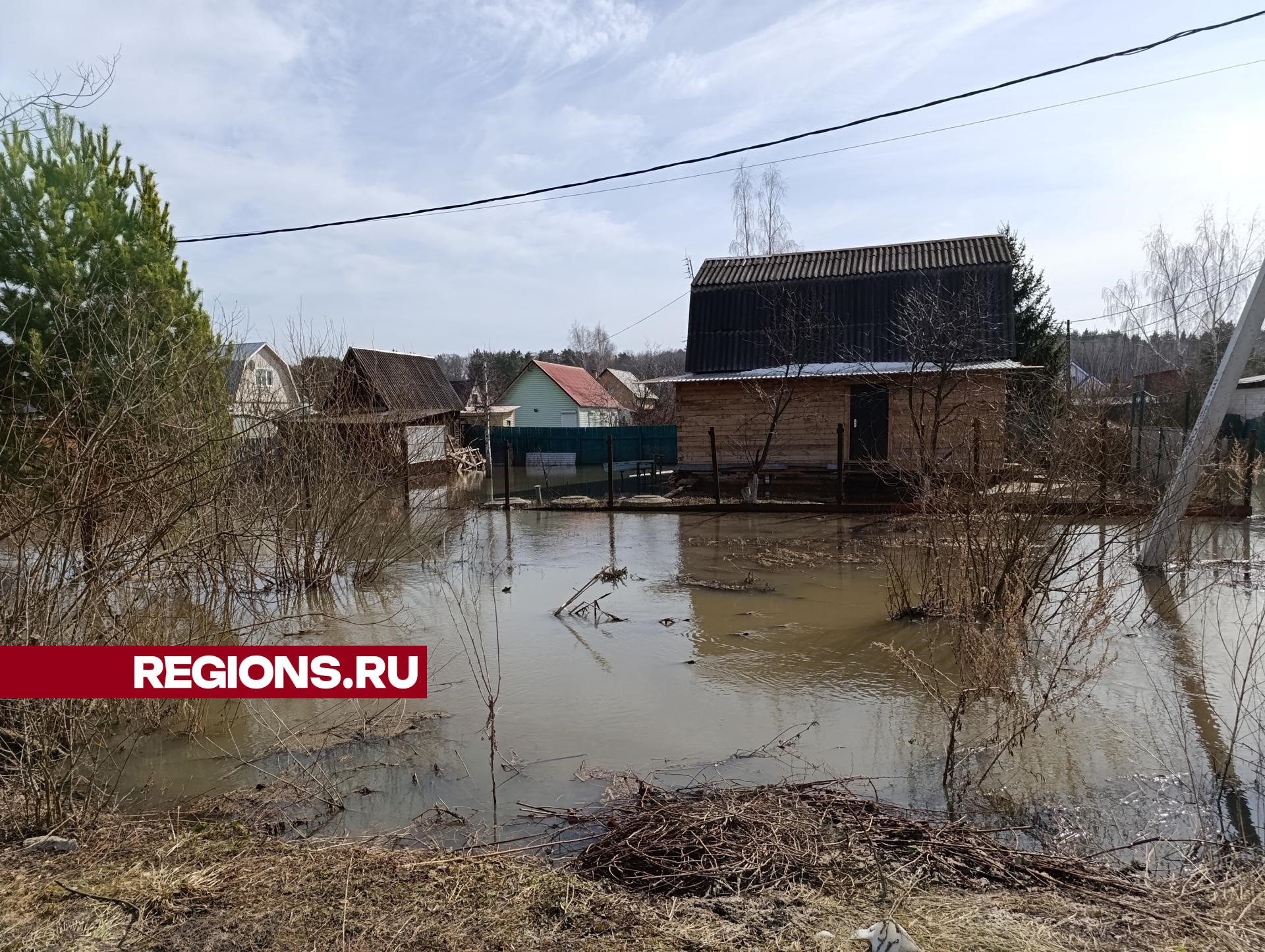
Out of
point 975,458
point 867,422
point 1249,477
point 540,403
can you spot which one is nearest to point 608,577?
point 975,458

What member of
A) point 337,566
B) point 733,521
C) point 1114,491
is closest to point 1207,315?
point 733,521

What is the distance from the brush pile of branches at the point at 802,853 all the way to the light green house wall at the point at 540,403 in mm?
42364

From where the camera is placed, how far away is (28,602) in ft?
15.5

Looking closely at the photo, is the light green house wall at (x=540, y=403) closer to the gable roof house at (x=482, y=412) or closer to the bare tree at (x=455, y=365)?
the gable roof house at (x=482, y=412)

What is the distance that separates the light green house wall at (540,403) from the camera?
4669 cm

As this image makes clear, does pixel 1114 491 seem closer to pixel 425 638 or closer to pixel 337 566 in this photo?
pixel 425 638

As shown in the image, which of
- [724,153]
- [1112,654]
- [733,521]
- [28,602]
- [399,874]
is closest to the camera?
[399,874]

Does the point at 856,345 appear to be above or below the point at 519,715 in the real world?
above

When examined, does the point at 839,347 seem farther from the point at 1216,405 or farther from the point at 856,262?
the point at 1216,405

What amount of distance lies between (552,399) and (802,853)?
43703mm

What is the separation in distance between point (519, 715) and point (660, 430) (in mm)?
28712

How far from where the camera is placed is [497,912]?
365 centimetres

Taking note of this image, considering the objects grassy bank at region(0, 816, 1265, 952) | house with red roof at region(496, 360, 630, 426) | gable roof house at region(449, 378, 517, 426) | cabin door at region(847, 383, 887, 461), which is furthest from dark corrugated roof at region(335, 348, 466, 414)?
grassy bank at region(0, 816, 1265, 952)
